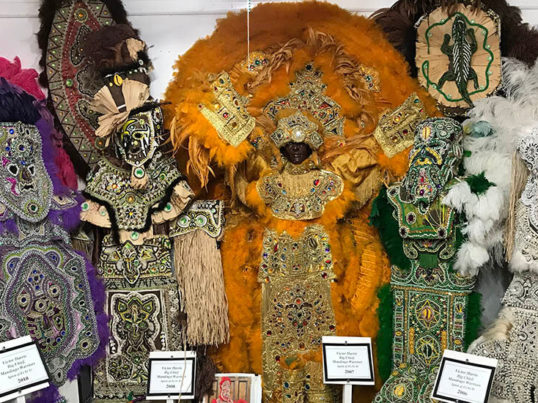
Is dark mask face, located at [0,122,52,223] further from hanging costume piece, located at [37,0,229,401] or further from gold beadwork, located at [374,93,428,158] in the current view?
gold beadwork, located at [374,93,428,158]

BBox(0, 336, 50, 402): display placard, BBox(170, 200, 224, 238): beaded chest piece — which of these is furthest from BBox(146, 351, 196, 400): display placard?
BBox(170, 200, 224, 238): beaded chest piece

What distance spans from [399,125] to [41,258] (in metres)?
2.03

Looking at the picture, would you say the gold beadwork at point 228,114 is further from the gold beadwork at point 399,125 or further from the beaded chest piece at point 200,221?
the gold beadwork at point 399,125

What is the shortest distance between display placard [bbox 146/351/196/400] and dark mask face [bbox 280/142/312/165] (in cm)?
119

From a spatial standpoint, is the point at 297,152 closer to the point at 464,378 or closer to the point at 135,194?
the point at 135,194

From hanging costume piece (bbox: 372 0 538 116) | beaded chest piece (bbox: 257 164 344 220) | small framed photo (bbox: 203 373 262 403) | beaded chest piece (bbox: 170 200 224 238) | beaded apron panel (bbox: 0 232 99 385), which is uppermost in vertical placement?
hanging costume piece (bbox: 372 0 538 116)

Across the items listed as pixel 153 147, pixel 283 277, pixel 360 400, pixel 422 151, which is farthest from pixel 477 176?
pixel 153 147

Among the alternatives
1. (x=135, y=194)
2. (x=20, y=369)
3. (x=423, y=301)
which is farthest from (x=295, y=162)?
(x=20, y=369)

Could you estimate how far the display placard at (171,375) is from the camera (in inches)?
144

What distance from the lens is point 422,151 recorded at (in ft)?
12.3

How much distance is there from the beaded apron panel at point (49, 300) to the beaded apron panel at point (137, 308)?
133 millimetres

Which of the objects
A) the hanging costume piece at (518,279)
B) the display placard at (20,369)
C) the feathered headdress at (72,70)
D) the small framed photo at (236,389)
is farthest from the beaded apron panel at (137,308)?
the hanging costume piece at (518,279)

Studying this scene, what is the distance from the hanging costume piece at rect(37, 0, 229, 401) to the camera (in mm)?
3873

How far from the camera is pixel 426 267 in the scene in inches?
148
